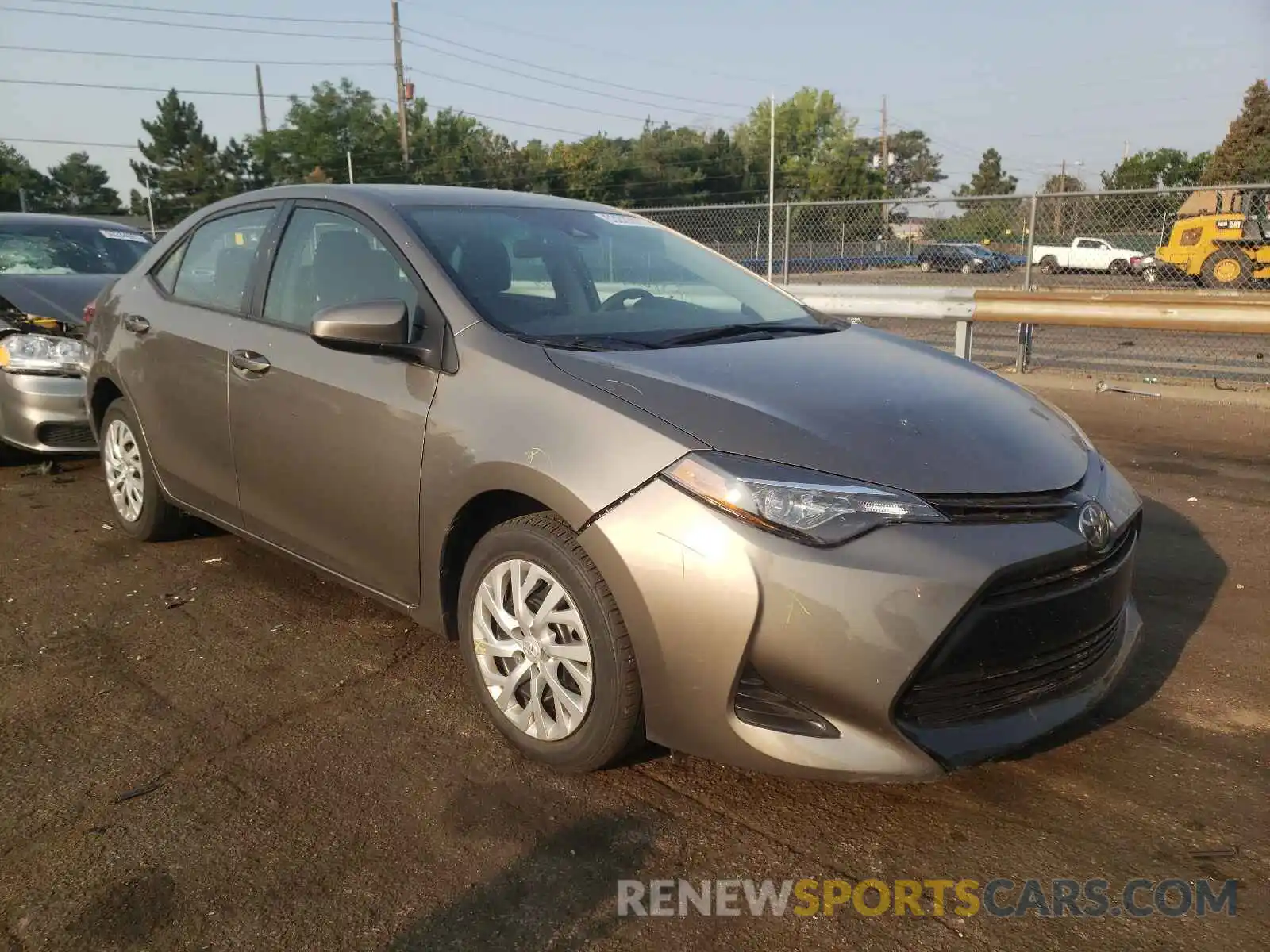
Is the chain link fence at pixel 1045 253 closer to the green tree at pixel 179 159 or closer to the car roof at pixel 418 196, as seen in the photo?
the car roof at pixel 418 196

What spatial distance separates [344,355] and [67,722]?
1412mm

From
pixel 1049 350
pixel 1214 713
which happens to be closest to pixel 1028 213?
pixel 1049 350

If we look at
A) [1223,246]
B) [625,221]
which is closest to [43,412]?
[625,221]

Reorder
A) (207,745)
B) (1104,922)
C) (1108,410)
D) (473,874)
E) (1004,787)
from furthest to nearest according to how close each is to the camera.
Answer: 1. (1108,410)
2. (207,745)
3. (1004,787)
4. (473,874)
5. (1104,922)

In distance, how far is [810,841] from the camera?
7.80ft

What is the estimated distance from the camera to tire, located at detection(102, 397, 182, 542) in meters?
4.41

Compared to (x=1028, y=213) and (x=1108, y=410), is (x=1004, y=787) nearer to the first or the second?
(x=1108, y=410)

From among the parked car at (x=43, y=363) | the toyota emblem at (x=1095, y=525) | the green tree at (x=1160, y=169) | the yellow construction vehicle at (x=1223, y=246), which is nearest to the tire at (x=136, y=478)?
the parked car at (x=43, y=363)

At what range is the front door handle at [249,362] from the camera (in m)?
3.51

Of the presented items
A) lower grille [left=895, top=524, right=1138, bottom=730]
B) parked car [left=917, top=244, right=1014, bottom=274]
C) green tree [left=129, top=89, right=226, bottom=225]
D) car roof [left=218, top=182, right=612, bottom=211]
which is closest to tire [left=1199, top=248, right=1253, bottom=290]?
parked car [left=917, top=244, right=1014, bottom=274]

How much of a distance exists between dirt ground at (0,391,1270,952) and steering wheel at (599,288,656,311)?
134 centimetres

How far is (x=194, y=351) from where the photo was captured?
154 inches

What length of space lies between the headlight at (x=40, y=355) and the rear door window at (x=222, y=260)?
182 centimetres

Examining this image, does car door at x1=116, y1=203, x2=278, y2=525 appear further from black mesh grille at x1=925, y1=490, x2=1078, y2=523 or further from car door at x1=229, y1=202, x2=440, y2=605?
black mesh grille at x1=925, y1=490, x2=1078, y2=523
